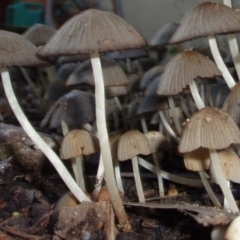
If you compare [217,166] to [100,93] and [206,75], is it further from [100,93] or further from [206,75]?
[100,93]

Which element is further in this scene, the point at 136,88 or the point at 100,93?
the point at 136,88

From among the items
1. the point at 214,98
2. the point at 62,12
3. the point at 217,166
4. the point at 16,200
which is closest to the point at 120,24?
the point at 217,166

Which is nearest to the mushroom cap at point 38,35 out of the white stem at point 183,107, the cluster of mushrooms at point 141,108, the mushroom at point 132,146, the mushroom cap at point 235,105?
the cluster of mushrooms at point 141,108

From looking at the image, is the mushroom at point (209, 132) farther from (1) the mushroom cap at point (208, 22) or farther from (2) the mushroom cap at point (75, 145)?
(2) the mushroom cap at point (75, 145)

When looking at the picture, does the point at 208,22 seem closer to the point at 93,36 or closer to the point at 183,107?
the point at 93,36

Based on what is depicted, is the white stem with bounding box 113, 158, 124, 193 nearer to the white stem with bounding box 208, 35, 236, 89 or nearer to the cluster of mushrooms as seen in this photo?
the cluster of mushrooms

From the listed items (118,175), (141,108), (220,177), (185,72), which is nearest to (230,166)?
(220,177)
